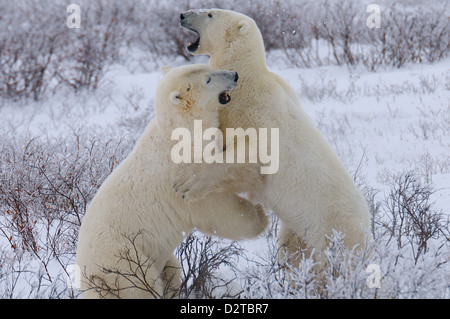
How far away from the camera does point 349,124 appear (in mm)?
5840

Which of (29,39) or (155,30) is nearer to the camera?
(29,39)

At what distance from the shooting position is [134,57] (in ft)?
36.0

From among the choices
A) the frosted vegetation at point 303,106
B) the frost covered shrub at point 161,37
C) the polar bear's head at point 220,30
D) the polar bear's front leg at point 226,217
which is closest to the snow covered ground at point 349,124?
the frosted vegetation at point 303,106

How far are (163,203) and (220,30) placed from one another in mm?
912

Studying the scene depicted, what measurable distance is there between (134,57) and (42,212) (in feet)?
25.5

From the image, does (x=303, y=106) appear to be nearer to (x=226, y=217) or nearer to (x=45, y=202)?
(x=45, y=202)

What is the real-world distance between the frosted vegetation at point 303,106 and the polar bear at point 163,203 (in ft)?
0.67

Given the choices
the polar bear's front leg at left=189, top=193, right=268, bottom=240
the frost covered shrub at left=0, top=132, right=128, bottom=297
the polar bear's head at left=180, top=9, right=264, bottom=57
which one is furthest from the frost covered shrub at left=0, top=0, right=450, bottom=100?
the polar bear's front leg at left=189, top=193, right=268, bottom=240

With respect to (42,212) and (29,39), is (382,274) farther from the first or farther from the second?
(29,39)

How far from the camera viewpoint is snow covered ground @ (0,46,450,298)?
2435 millimetres

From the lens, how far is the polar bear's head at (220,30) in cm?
242

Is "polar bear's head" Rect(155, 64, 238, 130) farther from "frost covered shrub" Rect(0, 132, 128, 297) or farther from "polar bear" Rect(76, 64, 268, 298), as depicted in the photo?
"frost covered shrub" Rect(0, 132, 128, 297)
